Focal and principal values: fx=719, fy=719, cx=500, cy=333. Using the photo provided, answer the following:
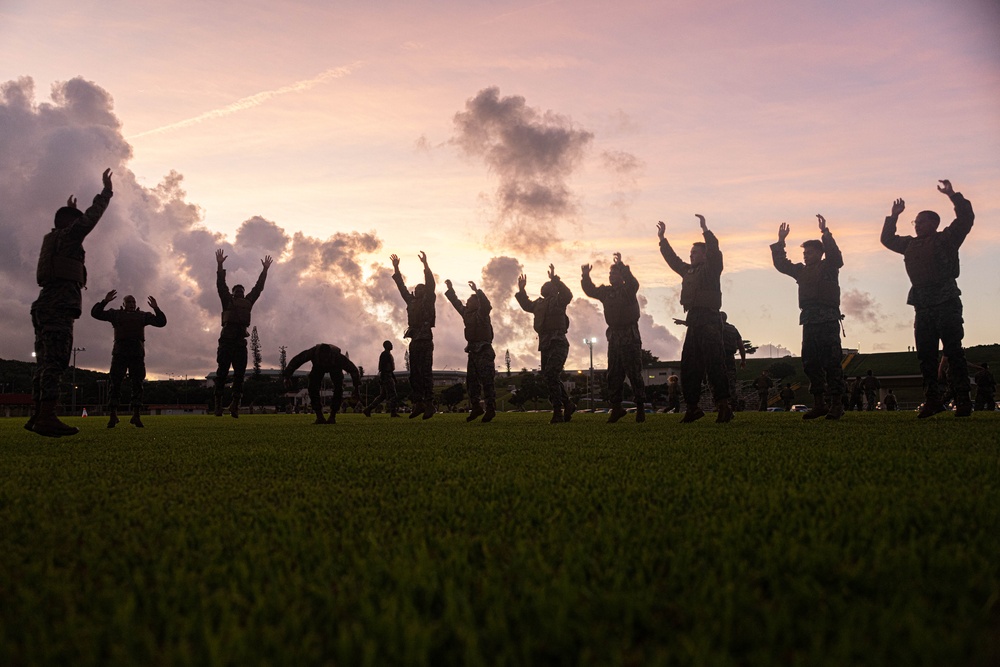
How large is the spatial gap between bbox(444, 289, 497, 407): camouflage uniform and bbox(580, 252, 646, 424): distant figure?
2.76m

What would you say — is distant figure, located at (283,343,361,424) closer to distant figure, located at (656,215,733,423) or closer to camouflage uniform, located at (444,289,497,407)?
camouflage uniform, located at (444,289,497,407)

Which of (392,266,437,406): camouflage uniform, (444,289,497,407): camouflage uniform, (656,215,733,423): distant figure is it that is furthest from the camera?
(392,266,437,406): camouflage uniform

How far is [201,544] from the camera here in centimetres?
239

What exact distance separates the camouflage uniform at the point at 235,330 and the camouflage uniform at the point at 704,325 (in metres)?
9.65

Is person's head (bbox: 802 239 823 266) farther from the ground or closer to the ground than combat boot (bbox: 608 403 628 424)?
farther from the ground

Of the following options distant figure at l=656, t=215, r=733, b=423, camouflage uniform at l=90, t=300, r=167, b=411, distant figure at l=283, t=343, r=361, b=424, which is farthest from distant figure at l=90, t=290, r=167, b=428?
distant figure at l=656, t=215, r=733, b=423

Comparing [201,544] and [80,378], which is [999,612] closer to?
[201,544]

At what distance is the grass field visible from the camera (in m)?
1.41

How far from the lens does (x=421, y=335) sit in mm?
15164

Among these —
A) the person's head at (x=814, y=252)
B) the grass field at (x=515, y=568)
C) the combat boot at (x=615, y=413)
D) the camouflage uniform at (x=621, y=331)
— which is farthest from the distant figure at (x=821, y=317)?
the grass field at (x=515, y=568)

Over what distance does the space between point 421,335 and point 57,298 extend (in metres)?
7.62

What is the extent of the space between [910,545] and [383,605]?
1500 mm

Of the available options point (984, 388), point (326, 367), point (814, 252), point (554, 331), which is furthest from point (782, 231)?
point (984, 388)

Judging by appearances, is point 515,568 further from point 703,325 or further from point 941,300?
point 941,300
